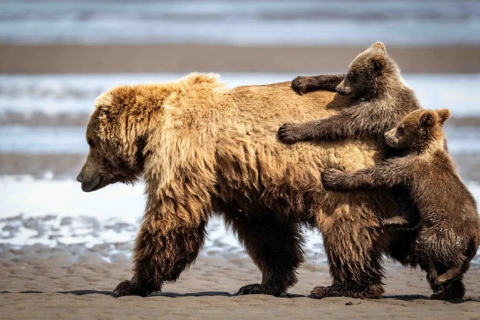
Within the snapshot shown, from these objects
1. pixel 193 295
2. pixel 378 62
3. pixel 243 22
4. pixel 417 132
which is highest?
pixel 243 22

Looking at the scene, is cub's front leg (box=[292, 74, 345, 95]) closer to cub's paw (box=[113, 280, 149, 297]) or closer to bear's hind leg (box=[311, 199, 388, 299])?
bear's hind leg (box=[311, 199, 388, 299])

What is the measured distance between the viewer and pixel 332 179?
774cm

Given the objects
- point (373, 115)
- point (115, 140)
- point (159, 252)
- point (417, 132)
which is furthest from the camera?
point (115, 140)

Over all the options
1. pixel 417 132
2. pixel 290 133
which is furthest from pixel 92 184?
pixel 417 132

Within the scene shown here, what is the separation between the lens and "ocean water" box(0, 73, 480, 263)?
11.2m

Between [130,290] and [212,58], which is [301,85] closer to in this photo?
[130,290]

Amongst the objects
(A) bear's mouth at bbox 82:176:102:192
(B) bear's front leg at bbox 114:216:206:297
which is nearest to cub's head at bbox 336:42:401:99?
(B) bear's front leg at bbox 114:216:206:297

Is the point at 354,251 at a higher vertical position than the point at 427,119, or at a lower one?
lower

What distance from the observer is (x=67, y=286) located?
9102 mm

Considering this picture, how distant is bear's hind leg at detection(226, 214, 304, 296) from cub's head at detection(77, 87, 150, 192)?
1022mm

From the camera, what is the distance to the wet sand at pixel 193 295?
7.37 m

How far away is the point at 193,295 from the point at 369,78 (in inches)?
95.8

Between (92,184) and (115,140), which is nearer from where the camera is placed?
(115,140)

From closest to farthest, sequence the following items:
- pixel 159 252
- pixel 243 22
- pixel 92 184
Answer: pixel 159 252, pixel 92 184, pixel 243 22
